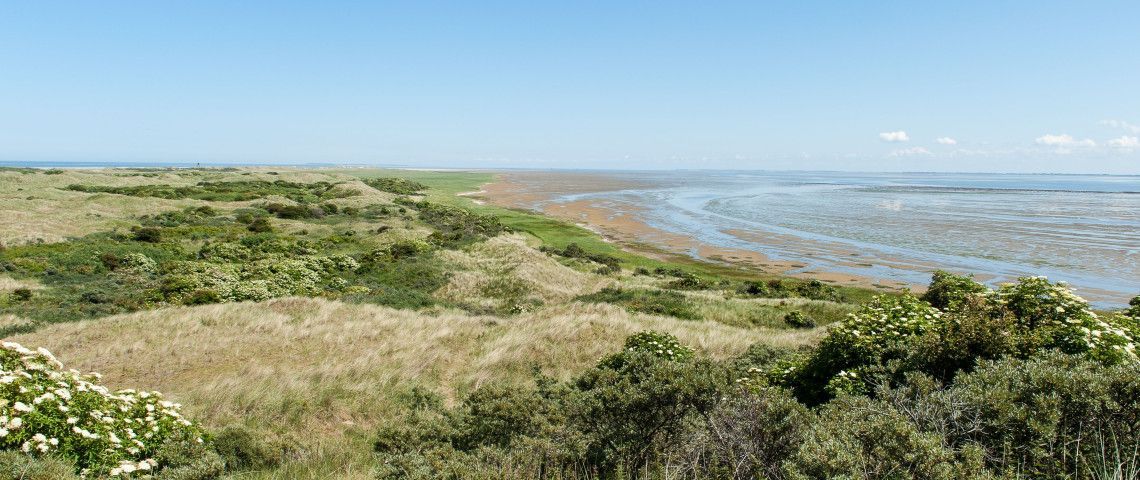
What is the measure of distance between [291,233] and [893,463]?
4361 cm

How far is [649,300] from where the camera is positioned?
25125mm

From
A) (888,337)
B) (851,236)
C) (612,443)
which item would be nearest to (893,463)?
(612,443)

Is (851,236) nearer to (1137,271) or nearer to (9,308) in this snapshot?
(1137,271)

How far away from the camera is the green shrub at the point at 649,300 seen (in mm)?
23109

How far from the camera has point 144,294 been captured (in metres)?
22.0

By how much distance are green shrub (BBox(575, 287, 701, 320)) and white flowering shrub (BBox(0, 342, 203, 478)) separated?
17.3 metres

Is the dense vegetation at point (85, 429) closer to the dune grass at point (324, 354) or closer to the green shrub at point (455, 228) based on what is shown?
the dune grass at point (324, 354)

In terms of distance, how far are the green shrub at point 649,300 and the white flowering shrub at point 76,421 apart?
1731 cm

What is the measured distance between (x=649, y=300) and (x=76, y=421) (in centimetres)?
2099

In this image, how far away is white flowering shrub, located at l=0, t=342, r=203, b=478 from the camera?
581 cm

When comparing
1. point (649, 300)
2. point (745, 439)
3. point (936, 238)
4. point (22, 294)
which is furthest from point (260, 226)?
point (936, 238)

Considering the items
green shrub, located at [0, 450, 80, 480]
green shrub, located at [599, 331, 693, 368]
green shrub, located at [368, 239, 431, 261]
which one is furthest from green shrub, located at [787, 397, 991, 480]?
green shrub, located at [368, 239, 431, 261]

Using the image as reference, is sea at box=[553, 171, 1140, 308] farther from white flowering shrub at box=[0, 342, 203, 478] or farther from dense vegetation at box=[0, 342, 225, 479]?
white flowering shrub at box=[0, 342, 203, 478]

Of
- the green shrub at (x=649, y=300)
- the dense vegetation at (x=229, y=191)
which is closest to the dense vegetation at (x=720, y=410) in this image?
the green shrub at (x=649, y=300)
